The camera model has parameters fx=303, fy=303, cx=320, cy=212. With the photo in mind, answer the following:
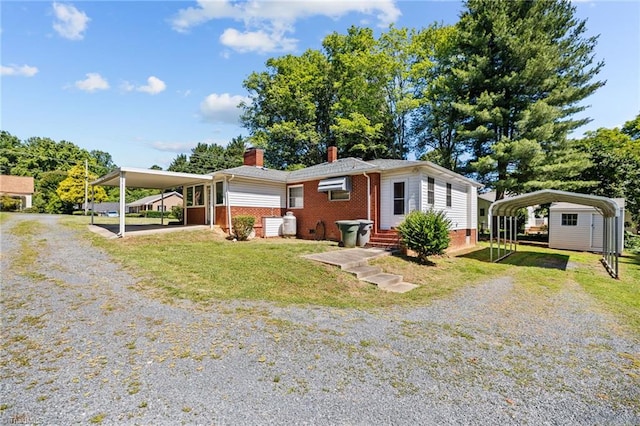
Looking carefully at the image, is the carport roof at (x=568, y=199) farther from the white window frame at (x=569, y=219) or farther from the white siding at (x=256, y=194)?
the white siding at (x=256, y=194)

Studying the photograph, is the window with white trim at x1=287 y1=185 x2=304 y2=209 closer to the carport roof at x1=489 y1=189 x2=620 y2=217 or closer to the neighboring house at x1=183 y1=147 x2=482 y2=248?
the neighboring house at x1=183 y1=147 x2=482 y2=248

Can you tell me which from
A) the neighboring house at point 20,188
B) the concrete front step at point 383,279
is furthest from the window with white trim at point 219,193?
the neighboring house at point 20,188

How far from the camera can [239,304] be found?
5660 millimetres

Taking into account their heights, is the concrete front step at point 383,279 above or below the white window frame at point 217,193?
below

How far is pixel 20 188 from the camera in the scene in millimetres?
39000

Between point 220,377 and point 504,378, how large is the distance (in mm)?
3159

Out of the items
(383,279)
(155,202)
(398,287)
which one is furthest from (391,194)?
(155,202)

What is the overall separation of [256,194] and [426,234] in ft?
29.3

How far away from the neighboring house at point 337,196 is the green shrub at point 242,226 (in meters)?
0.79

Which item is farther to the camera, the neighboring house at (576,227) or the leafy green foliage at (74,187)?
the leafy green foliage at (74,187)

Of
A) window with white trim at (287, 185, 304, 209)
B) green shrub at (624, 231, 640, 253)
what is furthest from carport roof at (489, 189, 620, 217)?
green shrub at (624, 231, 640, 253)

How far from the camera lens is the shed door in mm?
17125

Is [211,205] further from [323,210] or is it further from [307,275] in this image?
[307,275]

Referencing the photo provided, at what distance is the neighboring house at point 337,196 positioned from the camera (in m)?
12.7
